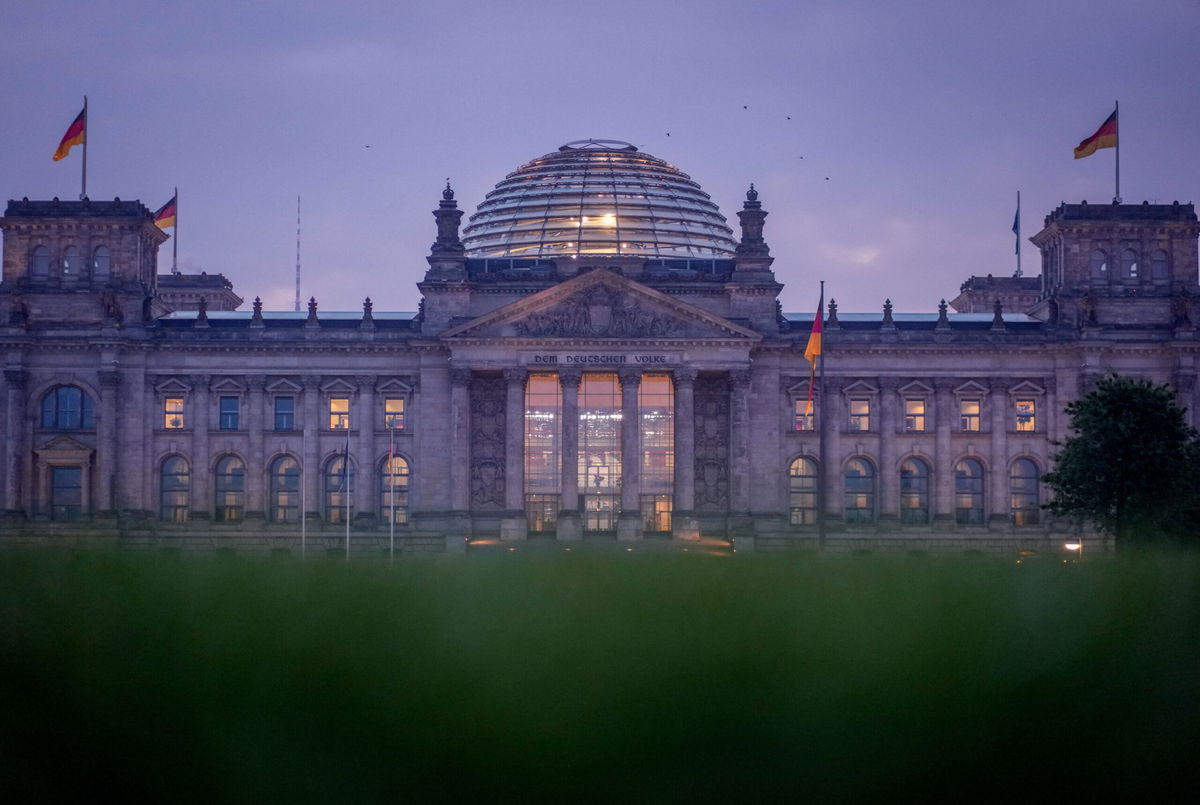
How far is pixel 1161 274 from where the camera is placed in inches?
3398

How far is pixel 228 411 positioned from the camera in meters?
83.9

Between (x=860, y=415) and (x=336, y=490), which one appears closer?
(x=336, y=490)

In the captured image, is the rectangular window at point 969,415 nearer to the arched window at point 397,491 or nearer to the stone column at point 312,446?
the arched window at point 397,491

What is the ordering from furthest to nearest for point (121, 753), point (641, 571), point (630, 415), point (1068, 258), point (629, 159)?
point (629, 159), point (1068, 258), point (630, 415), point (641, 571), point (121, 753)

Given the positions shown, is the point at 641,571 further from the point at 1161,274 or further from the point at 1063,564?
the point at 1161,274

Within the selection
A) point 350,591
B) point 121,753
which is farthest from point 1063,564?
point 121,753

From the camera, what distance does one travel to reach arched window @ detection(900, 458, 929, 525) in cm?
8394

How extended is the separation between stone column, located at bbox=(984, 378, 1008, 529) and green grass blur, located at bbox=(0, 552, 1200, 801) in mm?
60156

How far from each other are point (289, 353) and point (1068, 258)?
48.9m

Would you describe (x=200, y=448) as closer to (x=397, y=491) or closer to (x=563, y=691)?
(x=397, y=491)

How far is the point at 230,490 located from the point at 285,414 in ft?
18.6

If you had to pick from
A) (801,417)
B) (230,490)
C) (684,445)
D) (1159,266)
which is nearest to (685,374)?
(684,445)

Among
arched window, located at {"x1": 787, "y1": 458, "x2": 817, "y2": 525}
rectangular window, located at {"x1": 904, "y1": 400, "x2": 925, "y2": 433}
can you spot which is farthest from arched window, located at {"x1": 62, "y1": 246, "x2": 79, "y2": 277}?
rectangular window, located at {"x1": 904, "y1": 400, "x2": 925, "y2": 433}

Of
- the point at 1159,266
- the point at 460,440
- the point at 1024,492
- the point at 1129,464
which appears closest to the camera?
the point at 1129,464
